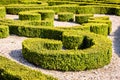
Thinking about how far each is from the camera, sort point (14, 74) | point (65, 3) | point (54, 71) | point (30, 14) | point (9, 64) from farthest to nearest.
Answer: point (65, 3)
point (30, 14)
point (54, 71)
point (9, 64)
point (14, 74)

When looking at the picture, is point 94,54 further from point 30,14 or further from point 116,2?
point 116,2

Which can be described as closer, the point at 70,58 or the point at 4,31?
the point at 70,58

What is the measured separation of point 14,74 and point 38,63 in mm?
3746

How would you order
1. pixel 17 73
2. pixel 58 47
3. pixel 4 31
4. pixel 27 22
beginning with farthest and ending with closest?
pixel 27 22, pixel 4 31, pixel 58 47, pixel 17 73

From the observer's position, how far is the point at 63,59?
1259 cm

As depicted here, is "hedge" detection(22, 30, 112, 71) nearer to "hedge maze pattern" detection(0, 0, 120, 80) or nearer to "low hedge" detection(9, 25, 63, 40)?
"hedge maze pattern" detection(0, 0, 120, 80)

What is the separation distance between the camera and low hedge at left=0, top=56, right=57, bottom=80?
29.3 ft

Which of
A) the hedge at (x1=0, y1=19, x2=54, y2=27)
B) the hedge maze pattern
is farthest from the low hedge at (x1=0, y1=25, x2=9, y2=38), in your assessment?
the hedge at (x1=0, y1=19, x2=54, y2=27)

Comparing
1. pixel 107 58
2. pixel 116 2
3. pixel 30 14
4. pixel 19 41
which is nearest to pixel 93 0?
pixel 116 2

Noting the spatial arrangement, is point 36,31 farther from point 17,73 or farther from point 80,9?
point 80,9

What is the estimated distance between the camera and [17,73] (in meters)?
9.26

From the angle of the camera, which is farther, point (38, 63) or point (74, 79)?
point (38, 63)

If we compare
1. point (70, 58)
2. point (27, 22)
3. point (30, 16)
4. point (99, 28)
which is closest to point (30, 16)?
point (30, 16)

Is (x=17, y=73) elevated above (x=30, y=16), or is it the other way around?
(x=17, y=73)
